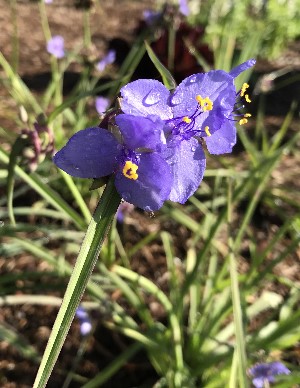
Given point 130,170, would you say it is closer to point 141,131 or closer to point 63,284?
point 141,131

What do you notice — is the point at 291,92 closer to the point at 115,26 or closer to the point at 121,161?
the point at 115,26

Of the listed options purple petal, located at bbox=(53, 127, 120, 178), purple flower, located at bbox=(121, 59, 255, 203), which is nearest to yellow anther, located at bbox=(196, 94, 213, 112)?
purple flower, located at bbox=(121, 59, 255, 203)

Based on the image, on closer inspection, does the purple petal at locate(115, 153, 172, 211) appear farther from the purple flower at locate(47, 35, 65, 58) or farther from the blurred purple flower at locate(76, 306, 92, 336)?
the purple flower at locate(47, 35, 65, 58)

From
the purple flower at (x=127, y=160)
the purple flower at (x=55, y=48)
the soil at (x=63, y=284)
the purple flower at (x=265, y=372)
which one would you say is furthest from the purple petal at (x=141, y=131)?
the purple flower at (x=55, y=48)

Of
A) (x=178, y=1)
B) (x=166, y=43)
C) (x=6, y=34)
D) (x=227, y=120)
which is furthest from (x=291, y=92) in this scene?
(x=227, y=120)

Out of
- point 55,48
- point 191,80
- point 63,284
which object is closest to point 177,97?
point 191,80

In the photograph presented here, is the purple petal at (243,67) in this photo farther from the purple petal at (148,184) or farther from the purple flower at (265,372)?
the purple flower at (265,372)
